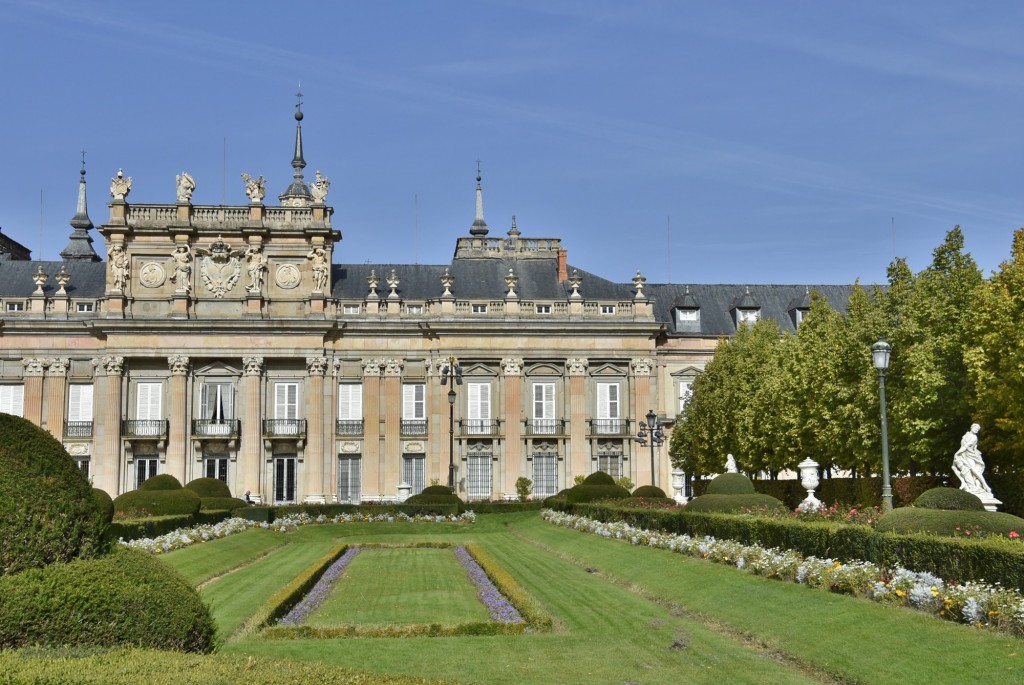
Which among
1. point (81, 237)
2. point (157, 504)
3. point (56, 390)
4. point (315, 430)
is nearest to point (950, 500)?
point (157, 504)

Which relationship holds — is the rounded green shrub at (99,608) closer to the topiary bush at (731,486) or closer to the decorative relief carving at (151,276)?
the topiary bush at (731,486)

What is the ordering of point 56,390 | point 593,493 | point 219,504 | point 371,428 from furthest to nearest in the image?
point 371,428, point 56,390, point 219,504, point 593,493

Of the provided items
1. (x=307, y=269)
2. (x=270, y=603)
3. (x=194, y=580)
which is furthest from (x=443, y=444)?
(x=270, y=603)

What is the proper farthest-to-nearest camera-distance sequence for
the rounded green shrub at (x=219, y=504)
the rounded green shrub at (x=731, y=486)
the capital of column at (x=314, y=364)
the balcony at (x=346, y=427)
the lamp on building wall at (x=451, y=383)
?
the balcony at (x=346, y=427), the capital of column at (x=314, y=364), the lamp on building wall at (x=451, y=383), the rounded green shrub at (x=219, y=504), the rounded green shrub at (x=731, y=486)

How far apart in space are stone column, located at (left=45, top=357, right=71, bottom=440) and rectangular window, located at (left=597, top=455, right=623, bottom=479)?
94.3 ft

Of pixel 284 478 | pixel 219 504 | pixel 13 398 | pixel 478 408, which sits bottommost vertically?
pixel 219 504

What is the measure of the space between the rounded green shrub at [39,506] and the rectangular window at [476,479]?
163 feet

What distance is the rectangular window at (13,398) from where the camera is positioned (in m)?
61.5

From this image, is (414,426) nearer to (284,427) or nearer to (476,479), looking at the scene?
(476,479)

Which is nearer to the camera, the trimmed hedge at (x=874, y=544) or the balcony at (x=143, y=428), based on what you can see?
the trimmed hedge at (x=874, y=544)

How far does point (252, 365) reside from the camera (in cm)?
6162

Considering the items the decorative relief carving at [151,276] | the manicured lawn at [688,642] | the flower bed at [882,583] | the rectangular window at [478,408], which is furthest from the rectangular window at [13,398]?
the flower bed at [882,583]

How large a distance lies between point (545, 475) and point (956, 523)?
1735 inches

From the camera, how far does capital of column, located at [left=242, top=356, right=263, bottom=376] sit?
6162cm
